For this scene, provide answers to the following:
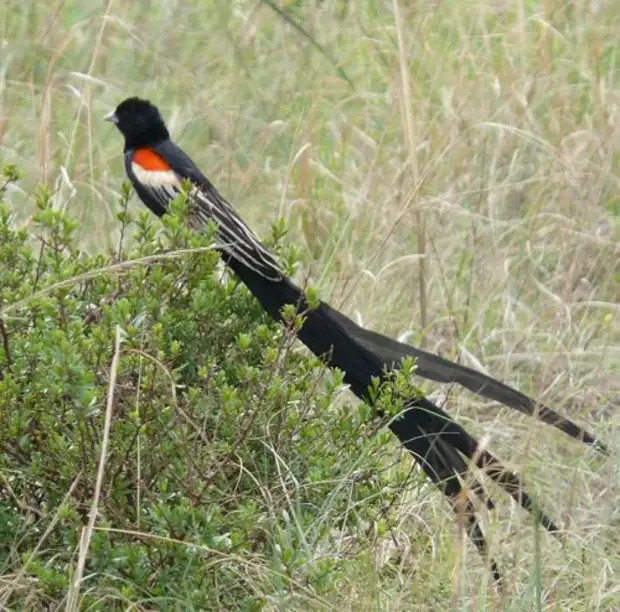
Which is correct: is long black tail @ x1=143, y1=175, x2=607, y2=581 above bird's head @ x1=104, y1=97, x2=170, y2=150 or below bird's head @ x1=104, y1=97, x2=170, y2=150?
below

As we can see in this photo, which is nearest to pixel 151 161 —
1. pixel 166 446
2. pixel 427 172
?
pixel 427 172

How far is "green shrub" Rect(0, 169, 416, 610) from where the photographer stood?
2.71m

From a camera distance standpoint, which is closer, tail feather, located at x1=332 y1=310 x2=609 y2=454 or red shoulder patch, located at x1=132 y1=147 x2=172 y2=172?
tail feather, located at x1=332 y1=310 x2=609 y2=454

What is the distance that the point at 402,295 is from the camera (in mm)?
4793

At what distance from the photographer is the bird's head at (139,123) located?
14.0ft

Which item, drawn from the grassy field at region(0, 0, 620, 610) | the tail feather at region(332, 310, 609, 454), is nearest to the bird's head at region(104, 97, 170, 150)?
the grassy field at region(0, 0, 620, 610)

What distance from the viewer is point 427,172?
4336 mm

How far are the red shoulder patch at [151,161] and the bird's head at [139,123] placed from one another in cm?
15

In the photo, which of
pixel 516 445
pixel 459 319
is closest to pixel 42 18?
pixel 459 319

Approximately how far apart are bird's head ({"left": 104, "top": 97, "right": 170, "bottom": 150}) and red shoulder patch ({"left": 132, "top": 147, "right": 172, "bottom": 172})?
15cm

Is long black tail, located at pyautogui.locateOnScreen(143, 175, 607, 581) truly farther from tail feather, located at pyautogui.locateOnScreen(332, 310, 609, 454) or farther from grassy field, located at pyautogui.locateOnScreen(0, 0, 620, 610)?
grassy field, located at pyautogui.locateOnScreen(0, 0, 620, 610)

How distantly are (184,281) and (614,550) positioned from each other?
113cm

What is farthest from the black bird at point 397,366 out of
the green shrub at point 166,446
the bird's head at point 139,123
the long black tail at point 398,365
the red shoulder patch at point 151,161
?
the bird's head at point 139,123

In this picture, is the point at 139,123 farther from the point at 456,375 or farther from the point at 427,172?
the point at 456,375
